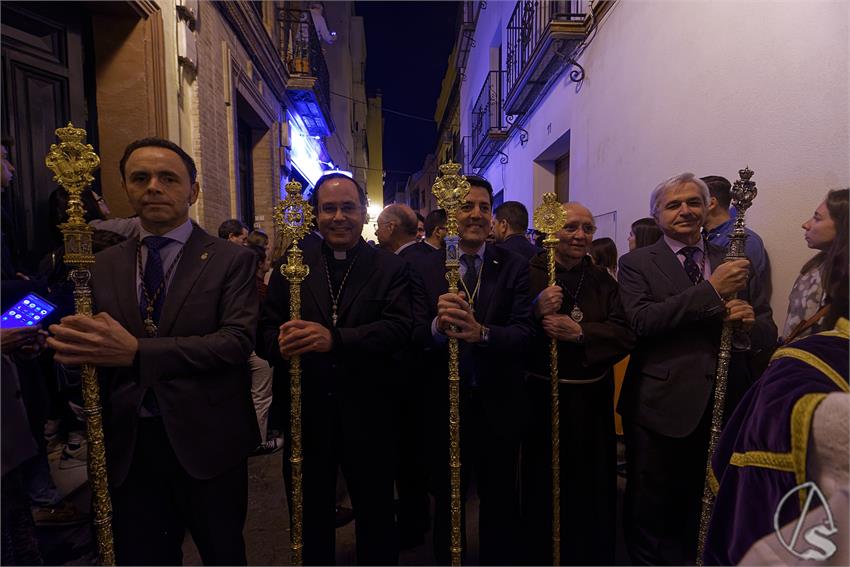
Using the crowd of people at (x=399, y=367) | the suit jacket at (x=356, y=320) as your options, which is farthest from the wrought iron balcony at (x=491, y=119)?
the suit jacket at (x=356, y=320)

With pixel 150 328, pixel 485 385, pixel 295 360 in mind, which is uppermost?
pixel 150 328

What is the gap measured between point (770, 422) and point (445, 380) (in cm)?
140

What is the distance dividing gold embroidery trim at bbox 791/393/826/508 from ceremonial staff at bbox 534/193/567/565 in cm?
119

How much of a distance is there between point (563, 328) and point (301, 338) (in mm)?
1261

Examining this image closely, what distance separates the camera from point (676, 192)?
2318 millimetres

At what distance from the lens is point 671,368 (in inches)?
89.7

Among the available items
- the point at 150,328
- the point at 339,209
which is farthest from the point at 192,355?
the point at 339,209

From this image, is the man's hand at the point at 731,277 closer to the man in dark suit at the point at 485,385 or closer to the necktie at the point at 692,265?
the necktie at the point at 692,265

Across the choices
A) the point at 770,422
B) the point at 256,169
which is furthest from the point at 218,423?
the point at 256,169

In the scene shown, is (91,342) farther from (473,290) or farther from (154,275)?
(473,290)

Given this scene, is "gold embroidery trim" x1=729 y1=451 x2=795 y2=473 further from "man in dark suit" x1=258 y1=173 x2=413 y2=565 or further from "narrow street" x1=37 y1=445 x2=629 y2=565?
"narrow street" x1=37 y1=445 x2=629 y2=565

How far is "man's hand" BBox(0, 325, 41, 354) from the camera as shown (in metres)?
1.56

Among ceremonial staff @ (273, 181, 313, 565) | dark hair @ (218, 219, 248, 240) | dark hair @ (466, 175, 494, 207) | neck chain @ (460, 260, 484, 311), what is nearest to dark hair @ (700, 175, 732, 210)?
dark hair @ (466, 175, 494, 207)

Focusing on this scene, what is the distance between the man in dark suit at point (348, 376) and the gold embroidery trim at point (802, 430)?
58.6 inches
